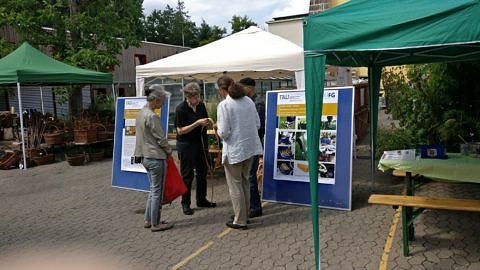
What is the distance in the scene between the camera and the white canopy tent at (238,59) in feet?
21.5

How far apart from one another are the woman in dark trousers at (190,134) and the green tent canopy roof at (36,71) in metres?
6.05

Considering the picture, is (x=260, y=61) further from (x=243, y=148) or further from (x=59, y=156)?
(x=59, y=156)

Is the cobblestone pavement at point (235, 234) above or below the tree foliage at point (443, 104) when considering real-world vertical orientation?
below

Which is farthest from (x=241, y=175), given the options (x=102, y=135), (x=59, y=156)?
(x=59, y=156)

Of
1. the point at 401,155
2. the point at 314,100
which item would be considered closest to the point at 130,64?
the point at 401,155

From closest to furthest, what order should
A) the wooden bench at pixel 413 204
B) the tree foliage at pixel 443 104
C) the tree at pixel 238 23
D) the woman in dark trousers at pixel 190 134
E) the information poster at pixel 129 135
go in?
the wooden bench at pixel 413 204 < the woman in dark trousers at pixel 190 134 < the tree foliage at pixel 443 104 < the information poster at pixel 129 135 < the tree at pixel 238 23

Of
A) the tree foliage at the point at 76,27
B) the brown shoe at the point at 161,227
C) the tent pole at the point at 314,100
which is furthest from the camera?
the tree foliage at the point at 76,27

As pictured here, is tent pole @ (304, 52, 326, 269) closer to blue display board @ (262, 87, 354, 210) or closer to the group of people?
the group of people

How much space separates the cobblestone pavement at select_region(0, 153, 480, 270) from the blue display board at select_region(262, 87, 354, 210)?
214mm

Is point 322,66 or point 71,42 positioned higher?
point 71,42

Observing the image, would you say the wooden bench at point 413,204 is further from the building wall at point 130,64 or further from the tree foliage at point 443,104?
the building wall at point 130,64

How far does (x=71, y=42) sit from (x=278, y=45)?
8.91m

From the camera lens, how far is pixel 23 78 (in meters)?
9.75

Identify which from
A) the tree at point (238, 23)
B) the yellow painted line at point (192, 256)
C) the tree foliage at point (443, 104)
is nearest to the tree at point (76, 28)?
the tree foliage at point (443, 104)
